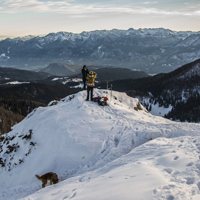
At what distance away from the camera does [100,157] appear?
14500 mm

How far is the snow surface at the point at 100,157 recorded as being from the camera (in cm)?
859

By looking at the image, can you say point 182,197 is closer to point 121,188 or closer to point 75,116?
point 121,188

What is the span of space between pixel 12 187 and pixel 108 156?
882 cm

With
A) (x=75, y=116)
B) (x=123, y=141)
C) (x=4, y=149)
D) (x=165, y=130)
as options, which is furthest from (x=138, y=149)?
(x=4, y=149)

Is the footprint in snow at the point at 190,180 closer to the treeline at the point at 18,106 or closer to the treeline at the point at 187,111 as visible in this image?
the treeline at the point at 187,111

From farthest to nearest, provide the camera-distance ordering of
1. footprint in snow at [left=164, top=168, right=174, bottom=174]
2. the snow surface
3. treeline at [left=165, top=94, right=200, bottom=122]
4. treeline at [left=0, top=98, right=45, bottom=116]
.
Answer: treeline at [left=0, top=98, right=45, bottom=116], treeline at [left=165, top=94, right=200, bottom=122], footprint in snow at [left=164, top=168, right=174, bottom=174], the snow surface

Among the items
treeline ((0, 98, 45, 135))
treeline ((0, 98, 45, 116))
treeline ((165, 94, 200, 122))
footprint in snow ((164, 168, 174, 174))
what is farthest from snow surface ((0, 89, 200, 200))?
treeline ((165, 94, 200, 122))

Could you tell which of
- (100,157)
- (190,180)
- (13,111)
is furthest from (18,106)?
(190,180)

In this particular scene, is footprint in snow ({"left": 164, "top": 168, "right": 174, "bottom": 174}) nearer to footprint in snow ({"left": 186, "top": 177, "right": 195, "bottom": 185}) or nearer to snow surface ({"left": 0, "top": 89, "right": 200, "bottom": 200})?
snow surface ({"left": 0, "top": 89, "right": 200, "bottom": 200})

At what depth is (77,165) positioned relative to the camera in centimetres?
1442

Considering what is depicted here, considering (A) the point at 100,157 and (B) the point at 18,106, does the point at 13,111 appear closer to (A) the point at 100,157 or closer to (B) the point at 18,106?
(B) the point at 18,106

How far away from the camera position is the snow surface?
28.2ft

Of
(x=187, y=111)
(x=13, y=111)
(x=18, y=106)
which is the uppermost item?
(x=18, y=106)

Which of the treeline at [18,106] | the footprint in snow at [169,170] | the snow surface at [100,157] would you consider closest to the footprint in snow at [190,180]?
the snow surface at [100,157]
